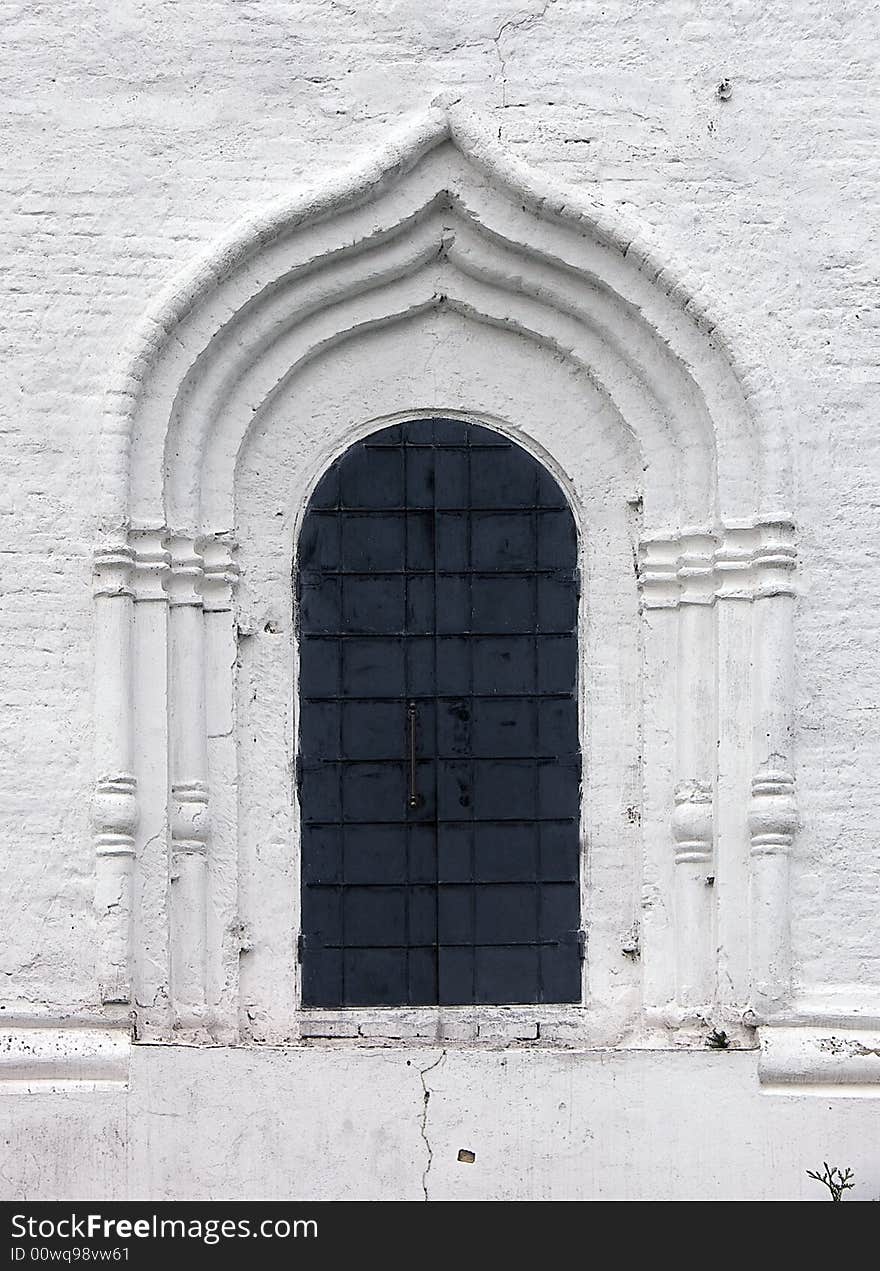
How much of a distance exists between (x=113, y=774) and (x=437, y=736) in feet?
3.84

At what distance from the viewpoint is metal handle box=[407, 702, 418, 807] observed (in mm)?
9383

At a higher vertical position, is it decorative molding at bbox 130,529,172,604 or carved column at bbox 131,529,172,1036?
decorative molding at bbox 130,529,172,604

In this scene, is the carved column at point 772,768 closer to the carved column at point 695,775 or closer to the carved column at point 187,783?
the carved column at point 695,775

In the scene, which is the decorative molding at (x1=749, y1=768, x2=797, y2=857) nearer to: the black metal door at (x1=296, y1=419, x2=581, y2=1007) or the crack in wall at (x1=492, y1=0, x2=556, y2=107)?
the black metal door at (x1=296, y1=419, x2=581, y2=1007)

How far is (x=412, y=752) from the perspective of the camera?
30.8ft

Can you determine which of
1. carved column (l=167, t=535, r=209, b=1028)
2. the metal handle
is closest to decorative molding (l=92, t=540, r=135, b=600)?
carved column (l=167, t=535, r=209, b=1028)

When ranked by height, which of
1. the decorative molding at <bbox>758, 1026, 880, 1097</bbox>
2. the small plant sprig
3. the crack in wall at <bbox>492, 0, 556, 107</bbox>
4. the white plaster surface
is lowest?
the small plant sprig

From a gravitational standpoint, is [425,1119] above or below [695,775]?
below

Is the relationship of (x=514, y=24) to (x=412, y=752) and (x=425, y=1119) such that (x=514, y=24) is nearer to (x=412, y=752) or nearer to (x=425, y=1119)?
(x=412, y=752)

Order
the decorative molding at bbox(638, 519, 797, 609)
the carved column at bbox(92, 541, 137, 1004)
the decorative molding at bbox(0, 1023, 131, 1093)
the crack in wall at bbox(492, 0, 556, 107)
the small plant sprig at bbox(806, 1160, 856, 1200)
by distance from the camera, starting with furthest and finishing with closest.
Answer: the crack in wall at bbox(492, 0, 556, 107) → the decorative molding at bbox(638, 519, 797, 609) → the carved column at bbox(92, 541, 137, 1004) → the decorative molding at bbox(0, 1023, 131, 1093) → the small plant sprig at bbox(806, 1160, 856, 1200)

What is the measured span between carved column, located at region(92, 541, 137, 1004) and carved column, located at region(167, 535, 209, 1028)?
0.60 feet

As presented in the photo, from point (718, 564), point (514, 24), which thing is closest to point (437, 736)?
point (718, 564)

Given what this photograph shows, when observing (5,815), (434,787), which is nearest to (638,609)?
(434,787)

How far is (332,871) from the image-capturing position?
30.7 ft
